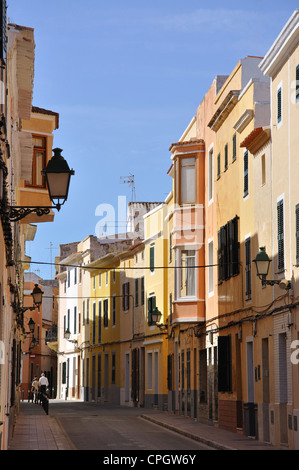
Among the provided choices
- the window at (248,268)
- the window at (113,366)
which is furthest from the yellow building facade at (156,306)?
the window at (248,268)

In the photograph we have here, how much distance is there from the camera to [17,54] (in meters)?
20.6

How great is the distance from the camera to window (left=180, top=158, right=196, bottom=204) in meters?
35.0

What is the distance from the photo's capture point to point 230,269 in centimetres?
2895

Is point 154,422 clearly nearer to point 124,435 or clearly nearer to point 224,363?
point 224,363

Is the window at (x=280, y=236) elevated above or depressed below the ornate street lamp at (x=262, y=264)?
above

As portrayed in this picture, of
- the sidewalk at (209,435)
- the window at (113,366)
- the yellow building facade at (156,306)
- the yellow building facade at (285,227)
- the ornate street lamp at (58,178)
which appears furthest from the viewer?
the window at (113,366)

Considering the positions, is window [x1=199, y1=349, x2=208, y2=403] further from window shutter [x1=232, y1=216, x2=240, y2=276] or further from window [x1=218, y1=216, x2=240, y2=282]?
window shutter [x1=232, y1=216, x2=240, y2=276]

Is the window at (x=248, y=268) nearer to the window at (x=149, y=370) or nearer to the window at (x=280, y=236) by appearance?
the window at (x=280, y=236)

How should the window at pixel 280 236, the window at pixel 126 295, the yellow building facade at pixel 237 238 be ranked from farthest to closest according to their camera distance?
the window at pixel 126 295 → the yellow building facade at pixel 237 238 → the window at pixel 280 236

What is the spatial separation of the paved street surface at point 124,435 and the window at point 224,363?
1476 millimetres

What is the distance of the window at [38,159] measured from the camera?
81.5ft

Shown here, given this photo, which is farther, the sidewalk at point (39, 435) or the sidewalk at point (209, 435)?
the sidewalk at point (39, 435)
